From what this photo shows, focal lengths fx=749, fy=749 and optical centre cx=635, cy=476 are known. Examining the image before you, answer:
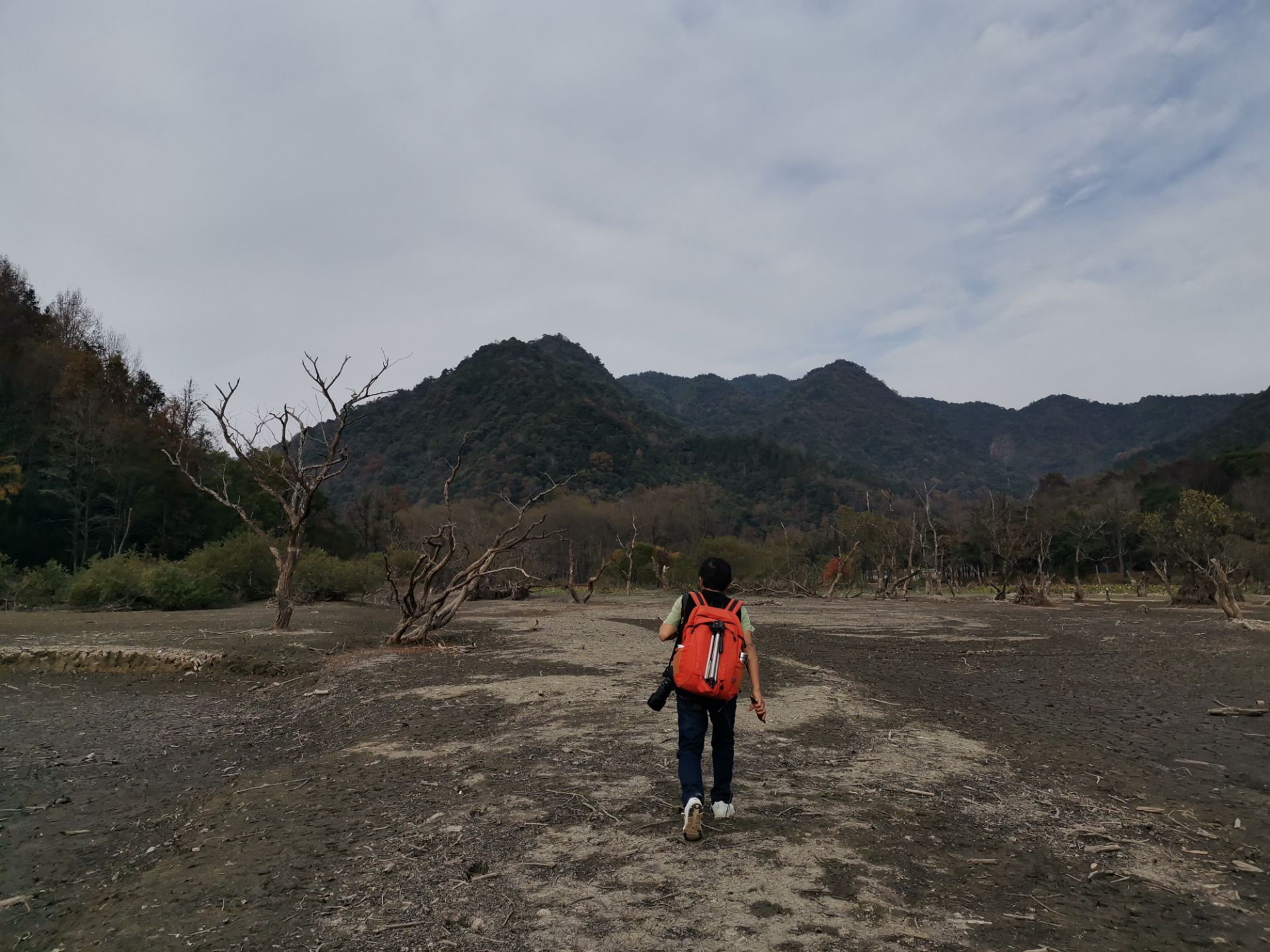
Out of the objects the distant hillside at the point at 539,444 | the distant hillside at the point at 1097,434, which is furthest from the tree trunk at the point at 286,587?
the distant hillside at the point at 1097,434

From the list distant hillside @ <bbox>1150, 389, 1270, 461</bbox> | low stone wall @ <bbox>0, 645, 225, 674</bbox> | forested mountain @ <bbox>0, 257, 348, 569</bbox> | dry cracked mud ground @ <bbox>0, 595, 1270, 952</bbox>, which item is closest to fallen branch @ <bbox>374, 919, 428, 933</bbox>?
dry cracked mud ground @ <bbox>0, 595, 1270, 952</bbox>

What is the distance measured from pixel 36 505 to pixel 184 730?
32060mm

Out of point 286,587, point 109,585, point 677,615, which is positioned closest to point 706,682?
point 677,615

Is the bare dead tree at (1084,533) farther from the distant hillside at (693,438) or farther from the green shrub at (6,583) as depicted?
the green shrub at (6,583)

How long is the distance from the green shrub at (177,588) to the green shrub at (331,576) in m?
3.69

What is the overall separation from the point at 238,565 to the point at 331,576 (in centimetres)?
365

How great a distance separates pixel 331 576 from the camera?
30.3m

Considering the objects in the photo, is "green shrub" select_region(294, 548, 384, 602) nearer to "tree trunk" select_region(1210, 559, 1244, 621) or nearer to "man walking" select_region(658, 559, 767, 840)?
"man walking" select_region(658, 559, 767, 840)

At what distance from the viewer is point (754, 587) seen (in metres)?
45.6

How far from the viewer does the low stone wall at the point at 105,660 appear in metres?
12.4

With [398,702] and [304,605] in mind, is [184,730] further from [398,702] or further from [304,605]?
[304,605]

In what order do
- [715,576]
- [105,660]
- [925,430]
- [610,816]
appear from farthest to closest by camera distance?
[925,430]
[105,660]
[715,576]
[610,816]

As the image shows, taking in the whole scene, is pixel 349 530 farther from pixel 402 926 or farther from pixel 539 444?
pixel 402 926

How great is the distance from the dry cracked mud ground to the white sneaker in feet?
0.23
